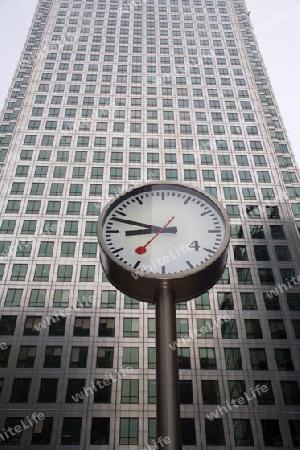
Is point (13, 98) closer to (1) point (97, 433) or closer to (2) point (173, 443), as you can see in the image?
(1) point (97, 433)

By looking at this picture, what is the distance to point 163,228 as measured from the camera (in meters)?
→ 4.97

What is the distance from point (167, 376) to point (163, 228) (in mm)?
1765

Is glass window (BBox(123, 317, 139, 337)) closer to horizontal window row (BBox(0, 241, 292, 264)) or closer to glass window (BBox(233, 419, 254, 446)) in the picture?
horizontal window row (BBox(0, 241, 292, 264))

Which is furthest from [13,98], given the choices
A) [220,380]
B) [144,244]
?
[144,244]

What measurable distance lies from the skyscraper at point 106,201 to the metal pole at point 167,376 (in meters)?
24.3

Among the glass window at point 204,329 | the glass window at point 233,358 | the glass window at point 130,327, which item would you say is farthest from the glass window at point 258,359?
the glass window at point 130,327

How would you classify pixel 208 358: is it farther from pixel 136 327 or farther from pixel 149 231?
pixel 149 231

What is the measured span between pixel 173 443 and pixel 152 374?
84.3 feet

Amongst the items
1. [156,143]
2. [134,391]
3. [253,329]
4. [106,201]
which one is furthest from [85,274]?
[156,143]

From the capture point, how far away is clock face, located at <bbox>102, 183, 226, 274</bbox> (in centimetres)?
475

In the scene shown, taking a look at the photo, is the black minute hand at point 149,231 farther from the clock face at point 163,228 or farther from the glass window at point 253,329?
the glass window at point 253,329

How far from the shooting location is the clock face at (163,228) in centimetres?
475

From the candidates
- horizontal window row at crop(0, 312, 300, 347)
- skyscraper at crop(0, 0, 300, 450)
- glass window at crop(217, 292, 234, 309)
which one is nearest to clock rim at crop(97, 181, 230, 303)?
skyscraper at crop(0, 0, 300, 450)

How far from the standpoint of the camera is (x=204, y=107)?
45.4 metres
